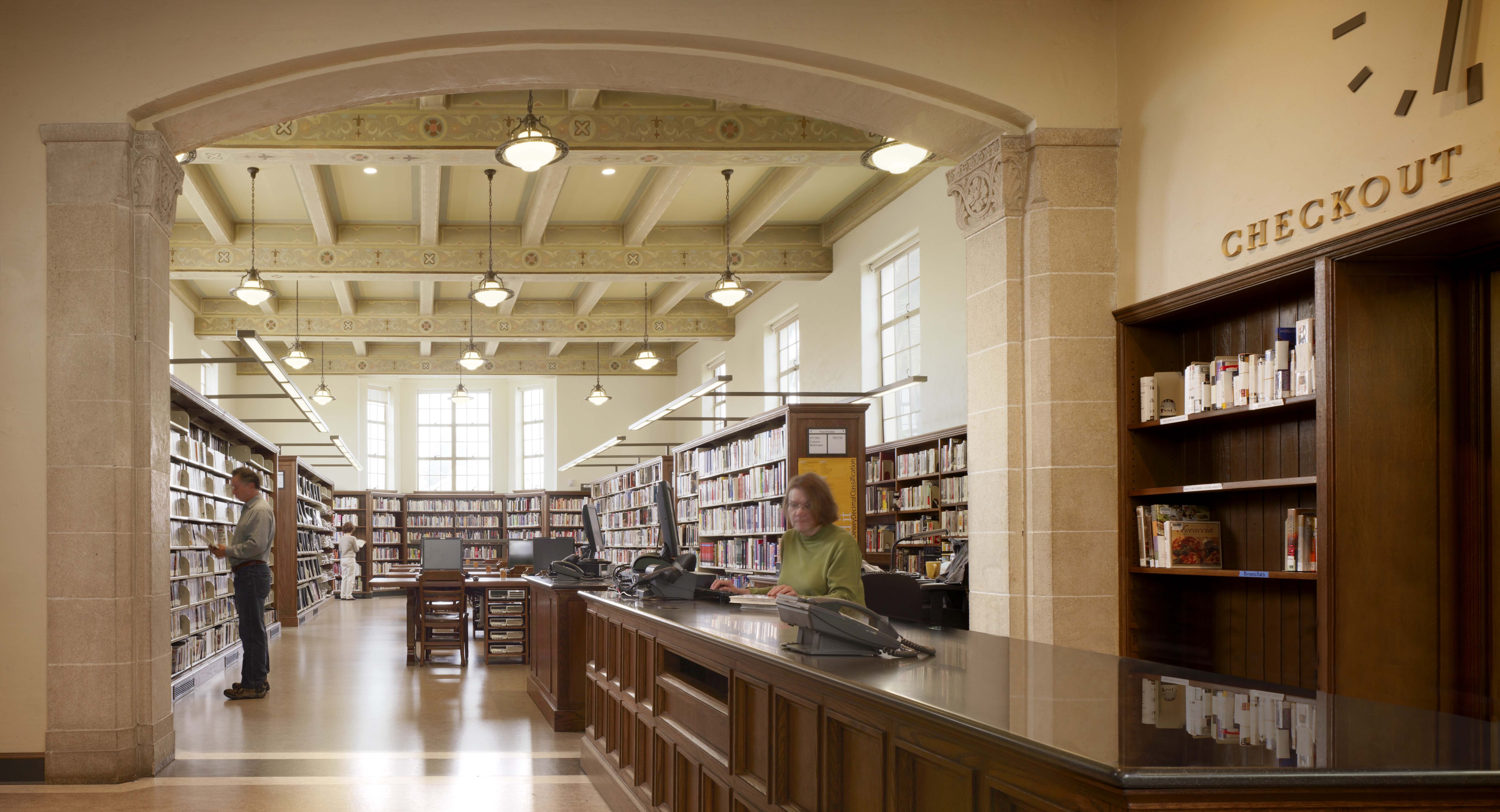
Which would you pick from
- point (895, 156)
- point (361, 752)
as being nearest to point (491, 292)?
point (895, 156)

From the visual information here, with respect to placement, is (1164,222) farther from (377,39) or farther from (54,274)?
(54,274)

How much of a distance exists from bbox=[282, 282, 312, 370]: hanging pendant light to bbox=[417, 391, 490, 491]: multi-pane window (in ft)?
10.7

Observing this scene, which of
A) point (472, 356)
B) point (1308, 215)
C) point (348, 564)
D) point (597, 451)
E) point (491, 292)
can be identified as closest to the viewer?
Answer: point (1308, 215)

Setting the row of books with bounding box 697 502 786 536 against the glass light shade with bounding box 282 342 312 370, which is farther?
the glass light shade with bounding box 282 342 312 370

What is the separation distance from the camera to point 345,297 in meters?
14.8

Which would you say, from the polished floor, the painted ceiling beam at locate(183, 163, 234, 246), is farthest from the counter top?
the painted ceiling beam at locate(183, 163, 234, 246)

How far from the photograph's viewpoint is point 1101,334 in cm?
516

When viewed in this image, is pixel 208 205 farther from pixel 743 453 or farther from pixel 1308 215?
pixel 1308 215

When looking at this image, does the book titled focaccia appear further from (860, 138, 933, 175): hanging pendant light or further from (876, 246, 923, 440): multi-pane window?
(876, 246, 923, 440): multi-pane window

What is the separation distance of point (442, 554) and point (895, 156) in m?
6.60

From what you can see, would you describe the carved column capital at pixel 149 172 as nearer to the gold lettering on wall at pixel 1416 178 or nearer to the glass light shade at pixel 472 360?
the gold lettering on wall at pixel 1416 178

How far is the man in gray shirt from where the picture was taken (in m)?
7.87

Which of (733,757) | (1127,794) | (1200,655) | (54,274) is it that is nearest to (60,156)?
(54,274)

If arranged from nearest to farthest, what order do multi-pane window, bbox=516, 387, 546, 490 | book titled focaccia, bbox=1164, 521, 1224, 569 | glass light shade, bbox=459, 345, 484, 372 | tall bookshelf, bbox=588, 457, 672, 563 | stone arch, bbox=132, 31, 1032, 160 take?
1. book titled focaccia, bbox=1164, 521, 1224, 569
2. stone arch, bbox=132, 31, 1032, 160
3. glass light shade, bbox=459, 345, 484, 372
4. tall bookshelf, bbox=588, 457, 672, 563
5. multi-pane window, bbox=516, 387, 546, 490
